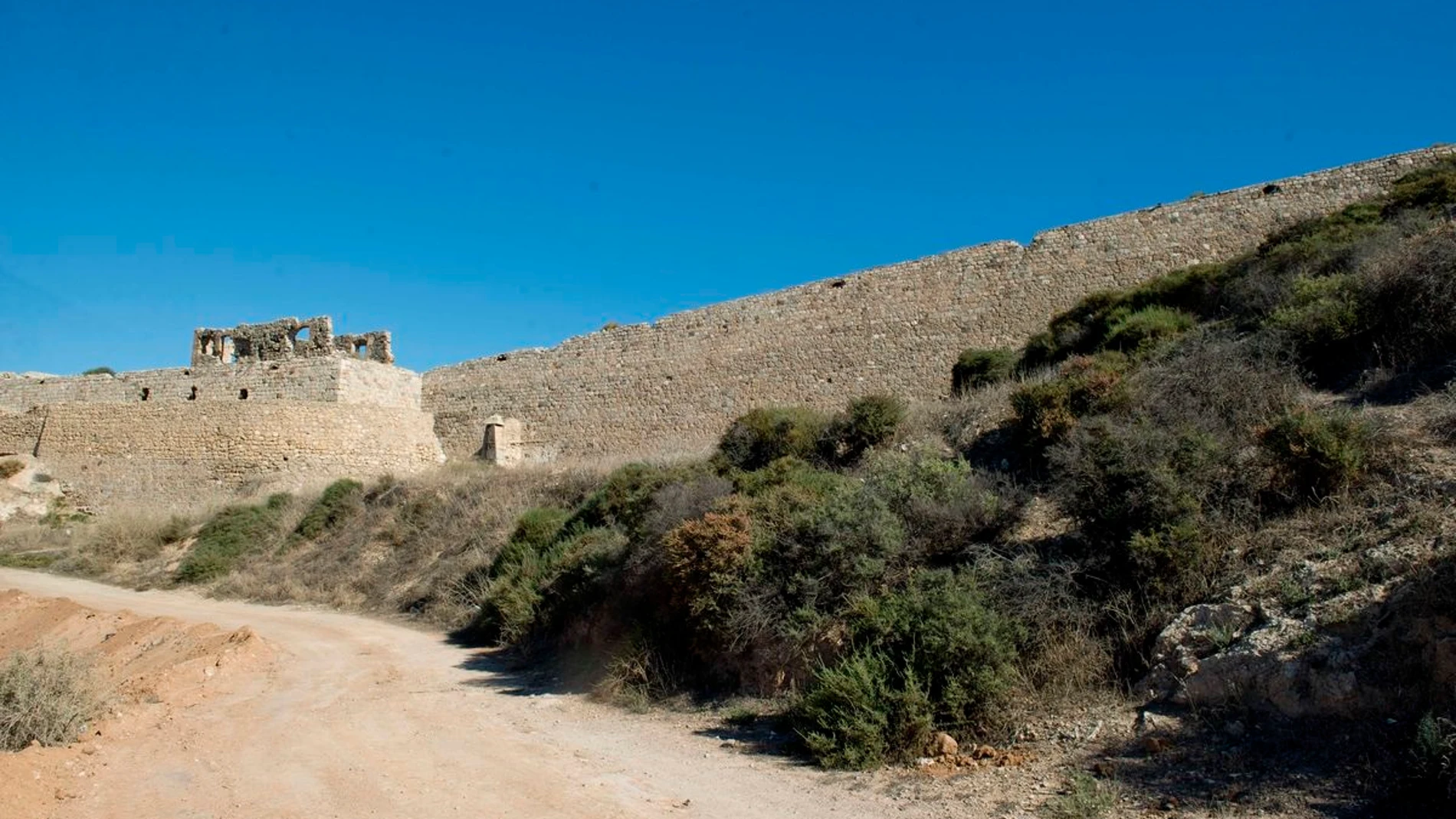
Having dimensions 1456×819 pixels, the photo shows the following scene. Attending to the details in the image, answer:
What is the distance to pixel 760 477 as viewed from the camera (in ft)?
35.3

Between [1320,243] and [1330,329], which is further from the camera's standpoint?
[1320,243]

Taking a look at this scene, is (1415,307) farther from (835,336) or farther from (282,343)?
(282,343)

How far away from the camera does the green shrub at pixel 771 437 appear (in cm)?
1345

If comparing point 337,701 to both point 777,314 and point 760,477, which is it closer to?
point 760,477

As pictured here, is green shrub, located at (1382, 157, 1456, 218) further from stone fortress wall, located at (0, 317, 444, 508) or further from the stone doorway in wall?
stone fortress wall, located at (0, 317, 444, 508)

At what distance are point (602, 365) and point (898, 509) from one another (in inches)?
689

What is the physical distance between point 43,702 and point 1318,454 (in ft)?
31.2

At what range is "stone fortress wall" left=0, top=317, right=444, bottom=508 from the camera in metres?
24.7

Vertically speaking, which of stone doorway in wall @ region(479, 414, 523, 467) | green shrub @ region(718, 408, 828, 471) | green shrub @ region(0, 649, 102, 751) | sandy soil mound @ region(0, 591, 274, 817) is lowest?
sandy soil mound @ region(0, 591, 274, 817)

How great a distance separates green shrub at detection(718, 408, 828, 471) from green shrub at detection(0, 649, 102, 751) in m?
8.21

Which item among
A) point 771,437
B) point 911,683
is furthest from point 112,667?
point 911,683

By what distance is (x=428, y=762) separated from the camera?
6.71 m

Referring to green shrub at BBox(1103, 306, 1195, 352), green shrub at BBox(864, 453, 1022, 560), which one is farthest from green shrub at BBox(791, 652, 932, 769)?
green shrub at BBox(1103, 306, 1195, 352)

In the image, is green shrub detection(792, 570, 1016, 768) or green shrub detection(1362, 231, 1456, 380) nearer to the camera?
green shrub detection(792, 570, 1016, 768)
